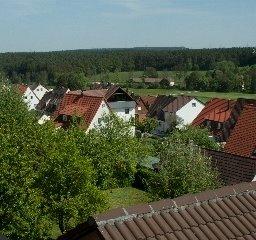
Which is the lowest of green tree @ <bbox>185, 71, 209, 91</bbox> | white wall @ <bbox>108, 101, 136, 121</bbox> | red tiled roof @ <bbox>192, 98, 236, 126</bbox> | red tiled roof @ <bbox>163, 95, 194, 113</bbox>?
green tree @ <bbox>185, 71, 209, 91</bbox>

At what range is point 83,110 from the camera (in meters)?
47.4

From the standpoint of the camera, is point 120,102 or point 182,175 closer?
point 182,175

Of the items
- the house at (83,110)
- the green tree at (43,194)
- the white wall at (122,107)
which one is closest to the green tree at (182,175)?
the green tree at (43,194)

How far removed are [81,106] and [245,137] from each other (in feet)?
67.1

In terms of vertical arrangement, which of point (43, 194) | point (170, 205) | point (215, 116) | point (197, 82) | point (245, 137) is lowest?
point (197, 82)

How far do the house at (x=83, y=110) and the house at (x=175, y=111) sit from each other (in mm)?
21329

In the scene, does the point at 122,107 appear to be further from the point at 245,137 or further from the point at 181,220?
the point at 181,220

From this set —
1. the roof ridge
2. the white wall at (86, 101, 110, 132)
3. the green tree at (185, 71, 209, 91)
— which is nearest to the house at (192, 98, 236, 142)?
the white wall at (86, 101, 110, 132)

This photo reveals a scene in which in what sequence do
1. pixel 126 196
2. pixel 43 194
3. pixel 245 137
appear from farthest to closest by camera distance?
pixel 126 196, pixel 245 137, pixel 43 194

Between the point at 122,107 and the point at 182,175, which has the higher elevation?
the point at 182,175

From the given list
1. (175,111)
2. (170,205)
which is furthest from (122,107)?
(170,205)

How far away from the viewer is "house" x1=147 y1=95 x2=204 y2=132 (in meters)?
69.2

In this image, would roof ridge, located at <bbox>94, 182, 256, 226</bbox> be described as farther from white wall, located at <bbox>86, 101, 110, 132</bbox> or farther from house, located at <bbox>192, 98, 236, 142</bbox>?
house, located at <bbox>192, 98, 236, 142</bbox>

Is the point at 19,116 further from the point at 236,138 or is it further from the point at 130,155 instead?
the point at 236,138
